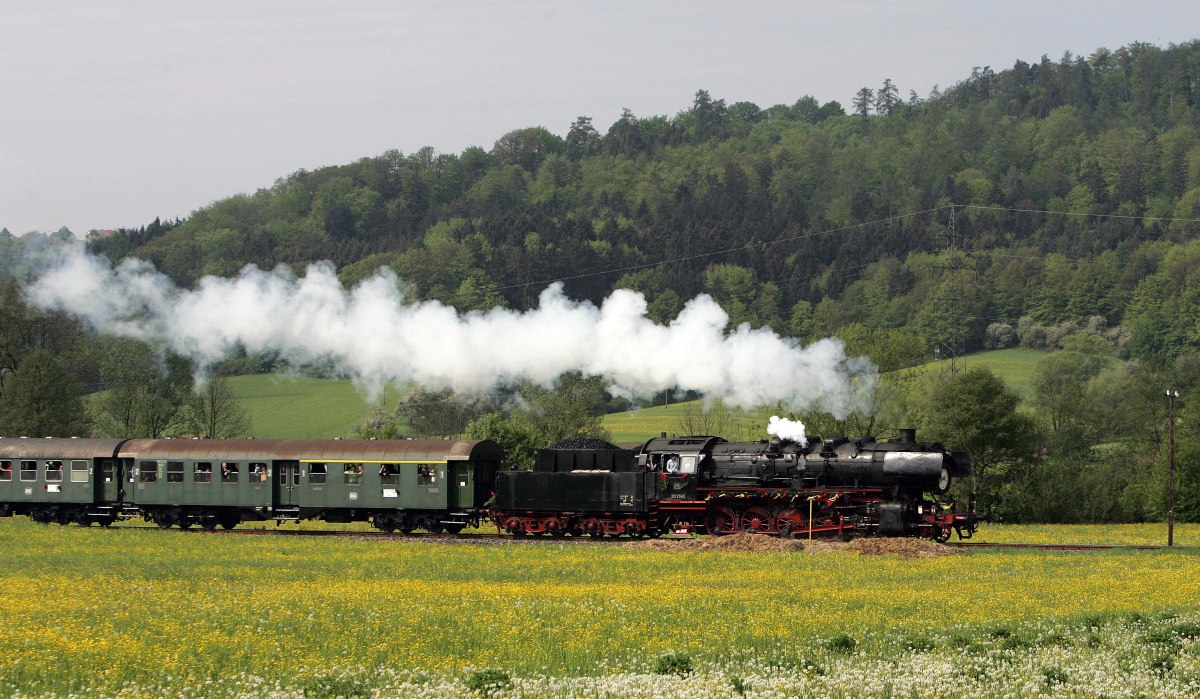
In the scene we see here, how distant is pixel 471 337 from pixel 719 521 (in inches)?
947

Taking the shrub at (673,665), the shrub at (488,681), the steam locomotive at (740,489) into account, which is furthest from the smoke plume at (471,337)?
the shrub at (488,681)

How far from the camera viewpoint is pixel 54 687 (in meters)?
20.8

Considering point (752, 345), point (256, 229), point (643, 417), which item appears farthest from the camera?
point (256, 229)

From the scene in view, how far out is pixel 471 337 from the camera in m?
69.5

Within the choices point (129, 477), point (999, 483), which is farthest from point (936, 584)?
point (999, 483)

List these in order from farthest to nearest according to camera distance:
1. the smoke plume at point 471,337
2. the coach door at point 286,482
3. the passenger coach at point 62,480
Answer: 1. the smoke plume at point 471,337
2. the passenger coach at point 62,480
3. the coach door at point 286,482

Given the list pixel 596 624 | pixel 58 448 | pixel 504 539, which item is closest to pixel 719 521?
pixel 504 539

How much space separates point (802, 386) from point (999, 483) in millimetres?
28941

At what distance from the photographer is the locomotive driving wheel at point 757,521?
48034mm

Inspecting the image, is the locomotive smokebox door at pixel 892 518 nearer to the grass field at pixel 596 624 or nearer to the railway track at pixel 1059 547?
the railway track at pixel 1059 547

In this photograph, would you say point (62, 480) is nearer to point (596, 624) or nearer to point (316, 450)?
point (316, 450)

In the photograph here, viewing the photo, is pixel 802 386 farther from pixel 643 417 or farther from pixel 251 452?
pixel 643 417

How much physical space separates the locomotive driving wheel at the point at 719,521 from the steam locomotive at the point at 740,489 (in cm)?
4

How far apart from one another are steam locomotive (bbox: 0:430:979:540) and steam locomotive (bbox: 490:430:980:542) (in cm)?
5
